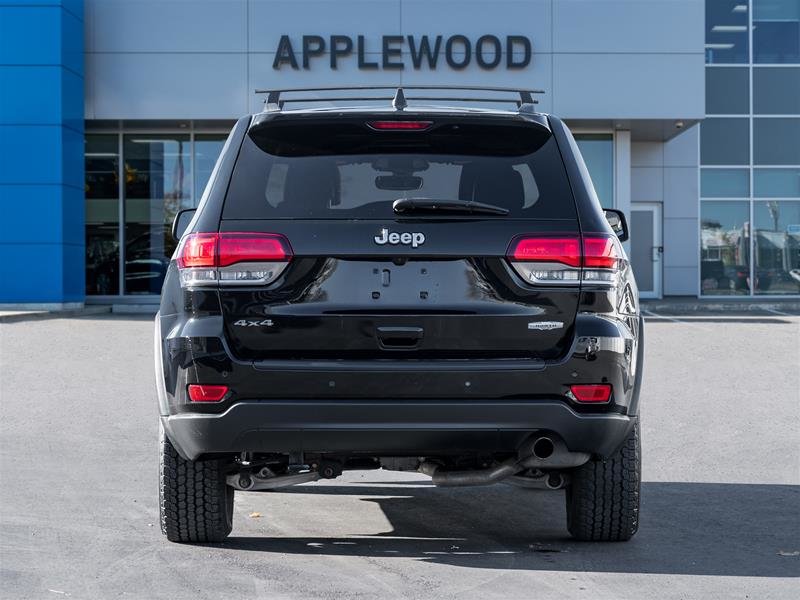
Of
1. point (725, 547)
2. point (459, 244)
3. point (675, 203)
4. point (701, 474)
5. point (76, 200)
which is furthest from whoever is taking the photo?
point (675, 203)

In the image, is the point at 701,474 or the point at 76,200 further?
the point at 76,200

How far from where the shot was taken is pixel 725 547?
5406mm

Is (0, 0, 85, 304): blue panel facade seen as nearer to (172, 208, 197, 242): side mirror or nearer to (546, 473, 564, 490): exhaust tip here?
(172, 208, 197, 242): side mirror

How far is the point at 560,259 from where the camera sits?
467 cm

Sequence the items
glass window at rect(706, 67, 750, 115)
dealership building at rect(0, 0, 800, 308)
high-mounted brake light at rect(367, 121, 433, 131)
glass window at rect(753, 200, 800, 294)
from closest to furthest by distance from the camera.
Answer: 1. high-mounted brake light at rect(367, 121, 433, 131)
2. dealership building at rect(0, 0, 800, 308)
3. glass window at rect(706, 67, 750, 115)
4. glass window at rect(753, 200, 800, 294)

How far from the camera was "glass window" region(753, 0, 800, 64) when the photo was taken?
29422mm

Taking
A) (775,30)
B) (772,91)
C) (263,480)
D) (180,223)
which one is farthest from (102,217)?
(263,480)

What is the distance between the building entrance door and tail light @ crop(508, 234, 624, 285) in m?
24.6

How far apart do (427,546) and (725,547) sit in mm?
1304

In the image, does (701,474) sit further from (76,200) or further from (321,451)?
(76,200)

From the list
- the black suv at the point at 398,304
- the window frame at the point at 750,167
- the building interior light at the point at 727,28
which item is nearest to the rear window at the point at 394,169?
the black suv at the point at 398,304

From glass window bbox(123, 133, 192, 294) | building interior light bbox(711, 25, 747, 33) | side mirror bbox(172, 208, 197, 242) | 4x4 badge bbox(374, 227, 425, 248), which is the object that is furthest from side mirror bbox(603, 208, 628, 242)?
building interior light bbox(711, 25, 747, 33)

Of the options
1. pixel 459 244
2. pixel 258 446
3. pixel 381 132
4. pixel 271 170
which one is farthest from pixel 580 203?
pixel 258 446

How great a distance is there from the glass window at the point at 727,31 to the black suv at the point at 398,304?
85.8ft
